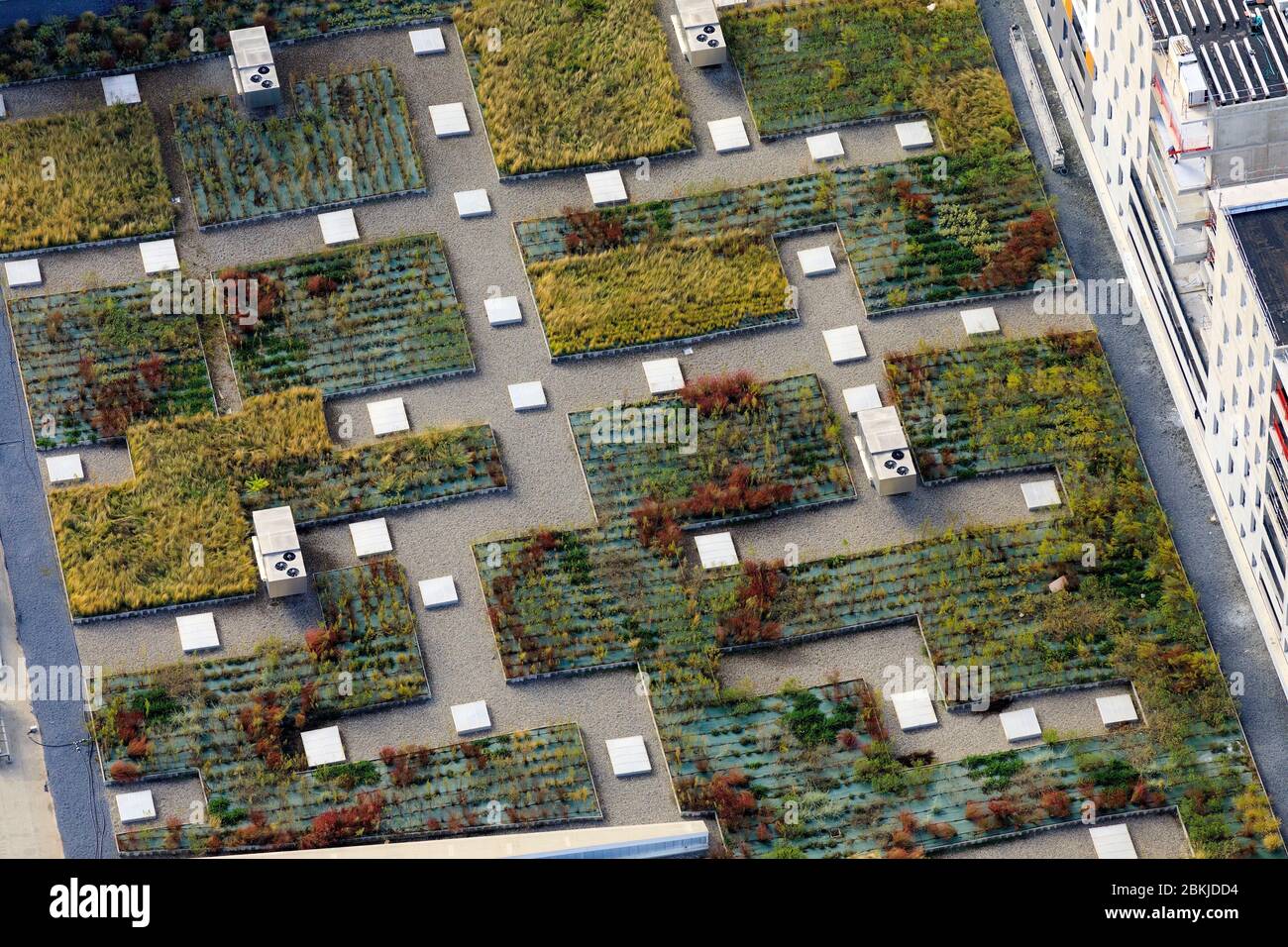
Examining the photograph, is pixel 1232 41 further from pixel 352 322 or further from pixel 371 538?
pixel 371 538

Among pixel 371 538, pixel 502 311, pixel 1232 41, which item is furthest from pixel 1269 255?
pixel 371 538

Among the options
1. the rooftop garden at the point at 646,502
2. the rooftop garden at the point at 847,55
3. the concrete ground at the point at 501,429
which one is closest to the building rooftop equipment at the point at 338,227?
the concrete ground at the point at 501,429

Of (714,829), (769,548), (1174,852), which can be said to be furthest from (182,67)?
(1174,852)

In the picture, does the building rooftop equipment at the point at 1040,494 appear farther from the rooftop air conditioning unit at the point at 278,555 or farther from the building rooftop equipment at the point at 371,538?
the rooftop air conditioning unit at the point at 278,555

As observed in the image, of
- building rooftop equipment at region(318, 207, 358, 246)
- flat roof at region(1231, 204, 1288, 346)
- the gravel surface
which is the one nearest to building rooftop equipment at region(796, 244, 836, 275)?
building rooftop equipment at region(318, 207, 358, 246)

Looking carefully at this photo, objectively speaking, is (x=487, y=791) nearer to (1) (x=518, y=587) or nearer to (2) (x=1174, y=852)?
(1) (x=518, y=587)

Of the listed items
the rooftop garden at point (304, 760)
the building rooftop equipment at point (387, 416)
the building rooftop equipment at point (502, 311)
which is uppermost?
the building rooftop equipment at point (502, 311)
